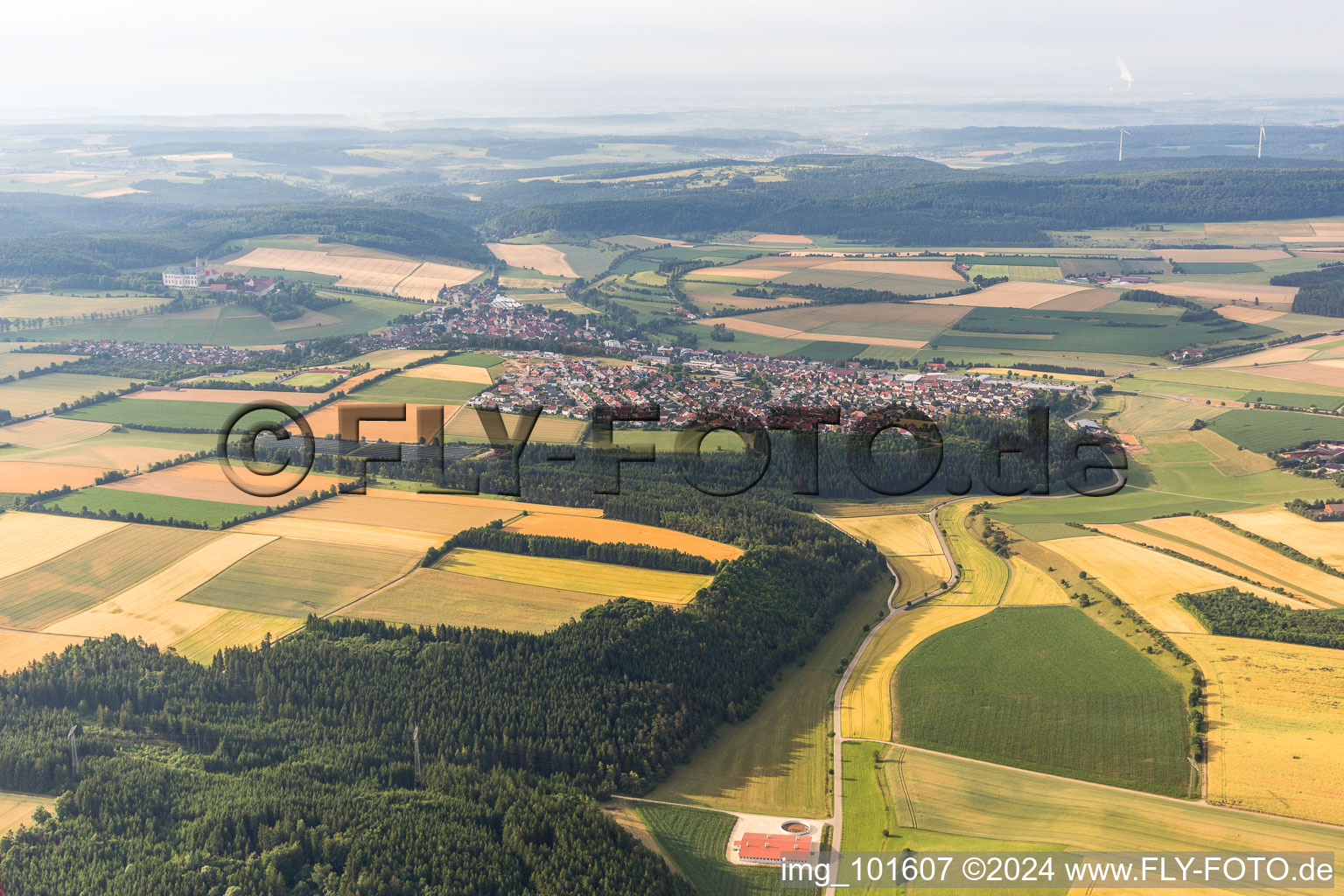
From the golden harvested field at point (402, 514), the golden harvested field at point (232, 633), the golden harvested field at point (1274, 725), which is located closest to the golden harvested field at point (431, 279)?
the golden harvested field at point (402, 514)

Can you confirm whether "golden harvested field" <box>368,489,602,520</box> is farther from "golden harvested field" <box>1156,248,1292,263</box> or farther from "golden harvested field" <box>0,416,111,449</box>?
"golden harvested field" <box>1156,248,1292,263</box>

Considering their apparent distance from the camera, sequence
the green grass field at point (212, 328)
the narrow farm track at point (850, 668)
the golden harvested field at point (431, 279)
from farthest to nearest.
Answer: the golden harvested field at point (431, 279) → the green grass field at point (212, 328) → the narrow farm track at point (850, 668)

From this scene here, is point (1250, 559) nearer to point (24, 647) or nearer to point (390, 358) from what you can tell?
point (24, 647)

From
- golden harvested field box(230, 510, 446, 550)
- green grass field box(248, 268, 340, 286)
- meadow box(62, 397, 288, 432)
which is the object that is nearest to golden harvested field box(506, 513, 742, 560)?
golden harvested field box(230, 510, 446, 550)

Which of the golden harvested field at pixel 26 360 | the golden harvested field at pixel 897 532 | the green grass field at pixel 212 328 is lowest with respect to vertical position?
the golden harvested field at pixel 897 532

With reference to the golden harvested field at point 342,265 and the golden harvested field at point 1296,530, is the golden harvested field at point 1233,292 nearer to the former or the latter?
the golden harvested field at point 1296,530

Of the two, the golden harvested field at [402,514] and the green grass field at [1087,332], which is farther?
the green grass field at [1087,332]
